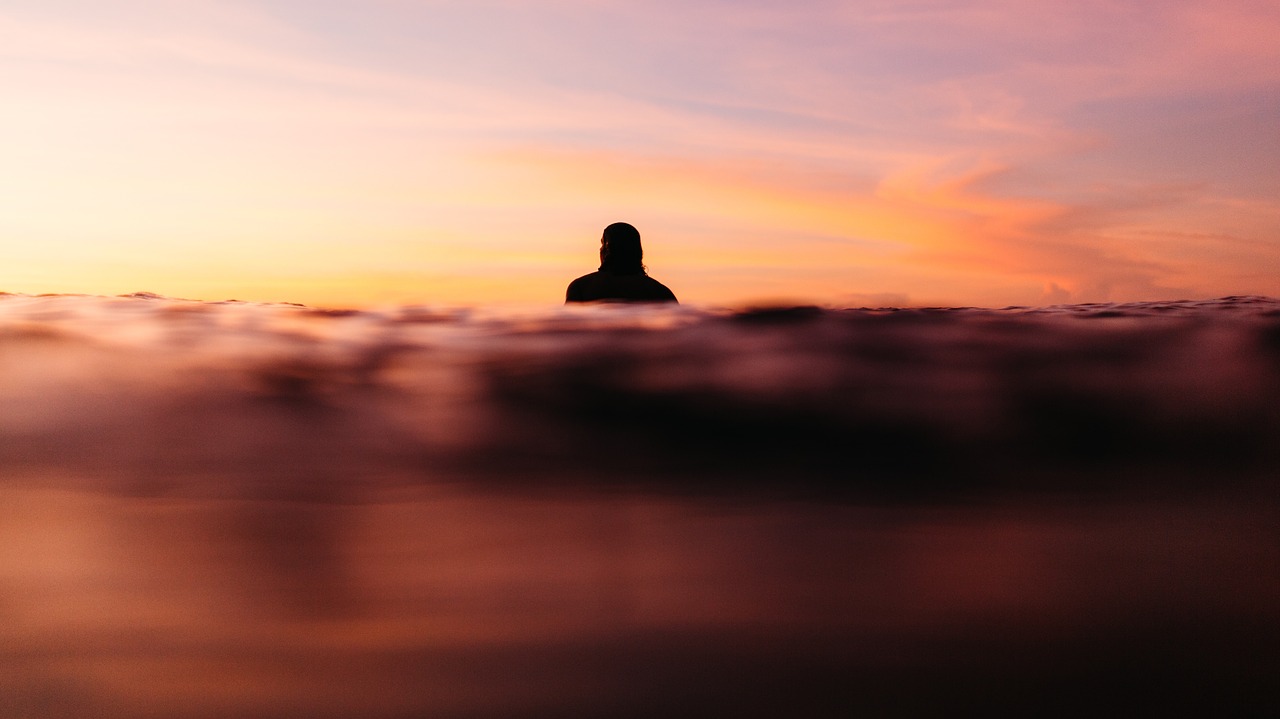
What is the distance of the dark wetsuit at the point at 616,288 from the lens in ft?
18.7

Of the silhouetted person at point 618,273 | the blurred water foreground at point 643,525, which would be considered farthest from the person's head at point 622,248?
the blurred water foreground at point 643,525

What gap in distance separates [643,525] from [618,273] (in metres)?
5.10

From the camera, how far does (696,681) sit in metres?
0.79

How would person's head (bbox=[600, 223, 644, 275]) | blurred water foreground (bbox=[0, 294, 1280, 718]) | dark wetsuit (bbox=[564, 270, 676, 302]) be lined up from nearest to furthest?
blurred water foreground (bbox=[0, 294, 1280, 718]) < dark wetsuit (bbox=[564, 270, 676, 302]) < person's head (bbox=[600, 223, 644, 275])

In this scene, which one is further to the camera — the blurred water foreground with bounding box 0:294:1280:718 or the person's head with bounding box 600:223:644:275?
the person's head with bounding box 600:223:644:275

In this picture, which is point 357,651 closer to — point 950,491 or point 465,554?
point 465,554

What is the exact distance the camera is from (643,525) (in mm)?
906

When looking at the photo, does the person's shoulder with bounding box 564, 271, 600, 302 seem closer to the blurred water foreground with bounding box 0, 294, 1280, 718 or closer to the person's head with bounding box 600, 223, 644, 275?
the person's head with bounding box 600, 223, 644, 275

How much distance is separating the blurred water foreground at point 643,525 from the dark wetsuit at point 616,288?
4480 millimetres

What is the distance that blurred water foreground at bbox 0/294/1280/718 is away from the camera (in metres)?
0.79

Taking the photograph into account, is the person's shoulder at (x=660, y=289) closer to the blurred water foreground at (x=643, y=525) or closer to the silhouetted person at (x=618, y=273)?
the silhouetted person at (x=618, y=273)

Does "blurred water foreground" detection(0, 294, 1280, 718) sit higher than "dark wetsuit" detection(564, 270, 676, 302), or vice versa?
"dark wetsuit" detection(564, 270, 676, 302)

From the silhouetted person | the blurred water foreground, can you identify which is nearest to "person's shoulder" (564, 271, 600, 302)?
the silhouetted person

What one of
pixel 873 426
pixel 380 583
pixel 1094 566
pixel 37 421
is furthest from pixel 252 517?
pixel 1094 566
